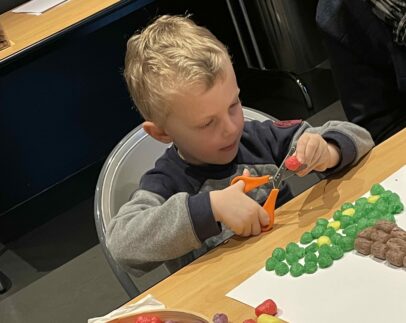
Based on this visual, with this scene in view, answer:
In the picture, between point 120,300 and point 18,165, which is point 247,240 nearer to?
point 120,300

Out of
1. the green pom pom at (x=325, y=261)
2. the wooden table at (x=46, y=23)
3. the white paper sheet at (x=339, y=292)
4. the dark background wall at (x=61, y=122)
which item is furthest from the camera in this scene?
the dark background wall at (x=61, y=122)

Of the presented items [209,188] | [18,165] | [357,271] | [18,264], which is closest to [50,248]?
[18,264]

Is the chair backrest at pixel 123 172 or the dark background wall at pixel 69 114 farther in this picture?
the dark background wall at pixel 69 114

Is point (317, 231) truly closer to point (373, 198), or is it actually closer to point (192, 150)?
point (373, 198)

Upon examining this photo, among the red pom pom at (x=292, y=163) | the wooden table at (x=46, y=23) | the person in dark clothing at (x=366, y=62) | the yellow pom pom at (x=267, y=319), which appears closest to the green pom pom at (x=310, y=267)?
the yellow pom pom at (x=267, y=319)

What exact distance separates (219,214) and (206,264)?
3.1 inches

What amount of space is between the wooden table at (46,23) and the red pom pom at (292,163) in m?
1.50

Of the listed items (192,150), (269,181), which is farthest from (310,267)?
(192,150)

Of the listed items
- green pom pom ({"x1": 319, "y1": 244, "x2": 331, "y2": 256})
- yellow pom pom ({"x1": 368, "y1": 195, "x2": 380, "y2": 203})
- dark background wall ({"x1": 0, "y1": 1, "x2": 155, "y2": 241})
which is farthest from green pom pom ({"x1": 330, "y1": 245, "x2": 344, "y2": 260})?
dark background wall ({"x1": 0, "y1": 1, "x2": 155, "y2": 241})

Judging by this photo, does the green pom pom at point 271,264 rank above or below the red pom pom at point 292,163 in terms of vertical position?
below

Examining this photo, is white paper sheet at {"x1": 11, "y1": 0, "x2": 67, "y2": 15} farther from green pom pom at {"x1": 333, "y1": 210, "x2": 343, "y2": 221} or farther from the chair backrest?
green pom pom at {"x1": 333, "y1": 210, "x2": 343, "y2": 221}

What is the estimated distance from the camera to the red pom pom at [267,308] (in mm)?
1000

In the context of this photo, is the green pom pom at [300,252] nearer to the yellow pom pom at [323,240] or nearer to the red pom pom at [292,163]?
the yellow pom pom at [323,240]

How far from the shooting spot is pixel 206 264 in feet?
3.84
